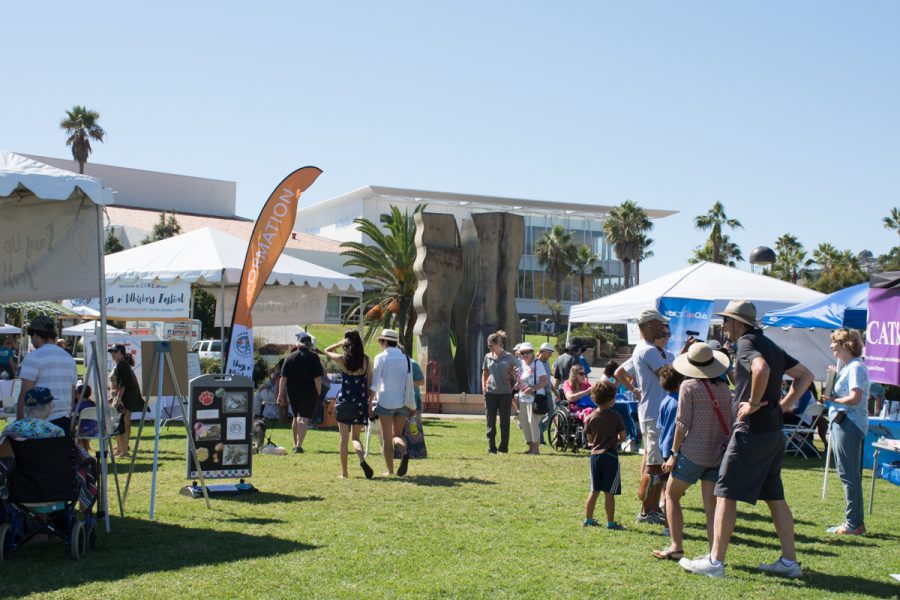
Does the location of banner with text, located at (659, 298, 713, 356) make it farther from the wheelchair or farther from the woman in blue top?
the woman in blue top

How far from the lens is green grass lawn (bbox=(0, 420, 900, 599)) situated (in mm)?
5715

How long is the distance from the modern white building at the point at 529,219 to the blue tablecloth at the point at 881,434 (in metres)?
67.3

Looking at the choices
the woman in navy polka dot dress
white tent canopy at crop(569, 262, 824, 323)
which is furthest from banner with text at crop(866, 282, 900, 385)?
white tent canopy at crop(569, 262, 824, 323)

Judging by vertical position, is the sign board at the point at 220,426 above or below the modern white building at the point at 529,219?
below

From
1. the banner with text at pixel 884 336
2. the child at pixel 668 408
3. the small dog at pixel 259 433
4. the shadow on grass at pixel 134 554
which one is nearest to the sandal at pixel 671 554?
the child at pixel 668 408

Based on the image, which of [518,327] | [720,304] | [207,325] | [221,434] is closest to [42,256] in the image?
[221,434]

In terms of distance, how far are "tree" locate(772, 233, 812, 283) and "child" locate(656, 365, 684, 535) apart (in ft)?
203

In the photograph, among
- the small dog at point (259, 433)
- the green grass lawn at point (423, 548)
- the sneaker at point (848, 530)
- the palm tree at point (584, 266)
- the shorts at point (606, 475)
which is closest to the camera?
the green grass lawn at point (423, 548)

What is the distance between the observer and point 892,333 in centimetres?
882

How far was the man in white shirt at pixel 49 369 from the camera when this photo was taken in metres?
7.32

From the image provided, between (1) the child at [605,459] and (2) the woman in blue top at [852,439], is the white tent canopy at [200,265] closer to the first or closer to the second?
(1) the child at [605,459]

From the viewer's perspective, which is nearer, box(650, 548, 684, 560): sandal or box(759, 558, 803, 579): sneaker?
box(759, 558, 803, 579): sneaker

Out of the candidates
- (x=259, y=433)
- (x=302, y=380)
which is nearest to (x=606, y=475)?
(x=302, y=380)

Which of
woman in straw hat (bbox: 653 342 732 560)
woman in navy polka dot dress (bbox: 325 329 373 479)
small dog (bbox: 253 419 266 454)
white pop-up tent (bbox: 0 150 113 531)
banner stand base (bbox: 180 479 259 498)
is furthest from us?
small dog (bbox: 253 419 266 454)
